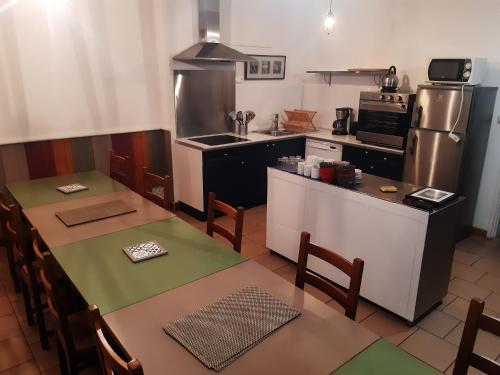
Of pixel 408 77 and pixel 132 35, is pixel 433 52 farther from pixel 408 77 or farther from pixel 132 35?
pixel 132 35

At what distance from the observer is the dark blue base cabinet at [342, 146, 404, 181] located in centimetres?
411

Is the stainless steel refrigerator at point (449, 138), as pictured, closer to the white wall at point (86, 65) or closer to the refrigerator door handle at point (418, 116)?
the refrigerator door handle at point (418, 116)

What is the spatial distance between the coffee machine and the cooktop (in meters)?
1.33

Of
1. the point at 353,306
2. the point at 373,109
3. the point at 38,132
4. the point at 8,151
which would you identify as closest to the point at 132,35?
the point at 38,132

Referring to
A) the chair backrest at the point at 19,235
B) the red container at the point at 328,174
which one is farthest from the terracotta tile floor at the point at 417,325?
the red container at the point at 328,174

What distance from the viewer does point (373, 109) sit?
430 cm

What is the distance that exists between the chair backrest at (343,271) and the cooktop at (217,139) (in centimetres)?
272

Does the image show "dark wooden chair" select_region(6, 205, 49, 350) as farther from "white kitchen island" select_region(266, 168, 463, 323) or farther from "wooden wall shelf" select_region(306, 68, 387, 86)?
"wooden wall shelf" select_region(306, 68, 387, 86)

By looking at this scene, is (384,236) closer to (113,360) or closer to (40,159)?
(113,360)

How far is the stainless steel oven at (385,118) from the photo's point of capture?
158 inches

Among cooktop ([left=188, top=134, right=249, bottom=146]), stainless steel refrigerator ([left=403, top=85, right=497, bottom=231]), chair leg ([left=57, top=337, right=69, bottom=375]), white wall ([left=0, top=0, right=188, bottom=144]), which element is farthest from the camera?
cooktop ([left=188, top=134, right=249, bottom=146])

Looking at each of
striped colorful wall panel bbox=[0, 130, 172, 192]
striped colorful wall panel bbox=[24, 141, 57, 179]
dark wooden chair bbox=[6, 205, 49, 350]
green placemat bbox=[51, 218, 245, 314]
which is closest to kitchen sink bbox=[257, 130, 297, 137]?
striped colorful wall panel bbox=[0, 130, 172, 192]

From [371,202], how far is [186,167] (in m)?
2.34

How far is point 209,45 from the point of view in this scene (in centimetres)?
401
